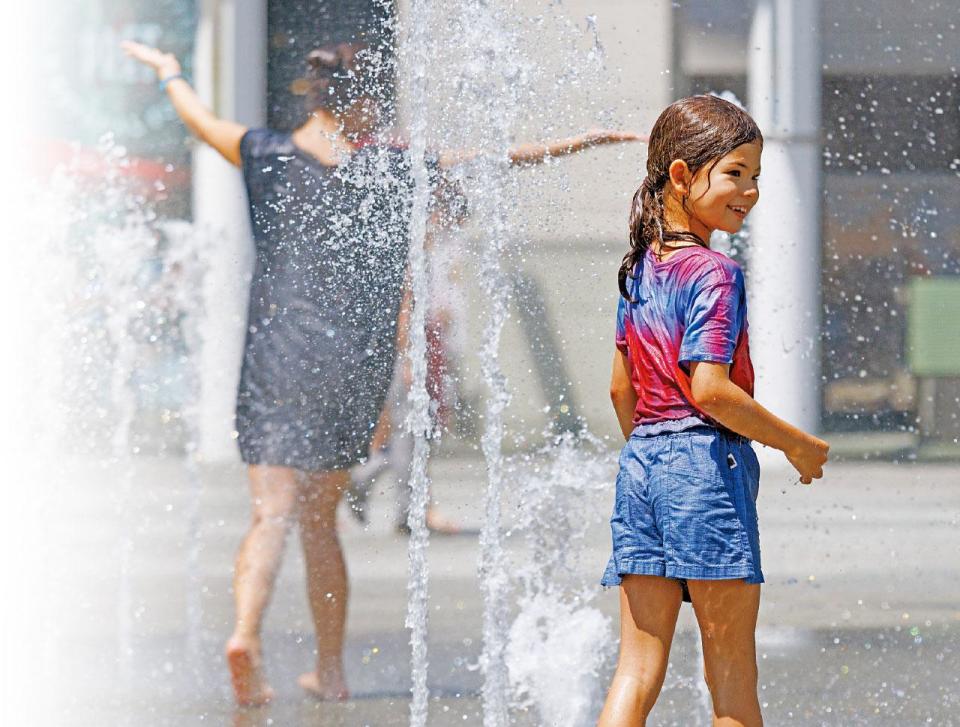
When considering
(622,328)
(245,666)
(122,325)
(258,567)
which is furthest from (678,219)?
(122,325)

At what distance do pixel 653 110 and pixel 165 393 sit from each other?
1.50 metres

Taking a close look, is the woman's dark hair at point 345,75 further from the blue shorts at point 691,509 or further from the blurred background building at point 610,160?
the blue shorts at point 691,509

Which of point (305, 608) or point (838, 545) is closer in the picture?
point (305, 608)

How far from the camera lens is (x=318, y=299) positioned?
10.5 ft

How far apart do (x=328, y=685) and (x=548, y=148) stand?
123 cm

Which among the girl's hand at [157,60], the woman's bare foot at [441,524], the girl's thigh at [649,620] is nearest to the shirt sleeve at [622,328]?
the girl's thigh at [649,620]

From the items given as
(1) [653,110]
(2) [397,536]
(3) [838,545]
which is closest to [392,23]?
(1) [653,110]

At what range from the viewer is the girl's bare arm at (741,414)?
1.92 m

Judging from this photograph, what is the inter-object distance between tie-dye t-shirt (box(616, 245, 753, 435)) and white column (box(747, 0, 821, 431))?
198 centimetres

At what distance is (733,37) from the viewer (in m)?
4.15

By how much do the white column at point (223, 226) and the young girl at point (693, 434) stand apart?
2.02m

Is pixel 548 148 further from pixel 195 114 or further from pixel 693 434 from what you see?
pixel 693 434

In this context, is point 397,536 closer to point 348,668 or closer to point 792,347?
point 348,668

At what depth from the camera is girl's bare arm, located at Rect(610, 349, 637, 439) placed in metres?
2.12
